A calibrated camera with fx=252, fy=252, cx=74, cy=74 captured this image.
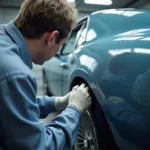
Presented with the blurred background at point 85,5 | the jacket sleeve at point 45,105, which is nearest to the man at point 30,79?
the jacket sleeve at point 45,105

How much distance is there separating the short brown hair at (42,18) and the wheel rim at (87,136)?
2.27 feet

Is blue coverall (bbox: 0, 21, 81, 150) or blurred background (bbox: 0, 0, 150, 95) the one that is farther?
blurred background (bbox: 0, 0, 150, 95)

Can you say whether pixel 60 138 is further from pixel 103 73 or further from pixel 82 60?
pixel 82 60

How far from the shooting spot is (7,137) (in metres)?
1.04

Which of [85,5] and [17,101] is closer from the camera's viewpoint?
[17,101]

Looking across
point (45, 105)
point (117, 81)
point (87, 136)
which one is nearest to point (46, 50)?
point (117, 81)

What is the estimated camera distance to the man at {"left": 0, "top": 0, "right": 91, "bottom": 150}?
39.3 inches

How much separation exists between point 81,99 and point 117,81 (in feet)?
0.94

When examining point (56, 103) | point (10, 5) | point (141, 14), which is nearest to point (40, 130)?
point (56, 103)

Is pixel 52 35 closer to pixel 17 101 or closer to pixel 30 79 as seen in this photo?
pixel 30 79

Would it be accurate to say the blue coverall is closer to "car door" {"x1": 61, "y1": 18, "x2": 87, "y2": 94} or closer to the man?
the man

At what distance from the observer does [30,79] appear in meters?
1.05

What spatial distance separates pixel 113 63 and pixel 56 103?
645 millimetres

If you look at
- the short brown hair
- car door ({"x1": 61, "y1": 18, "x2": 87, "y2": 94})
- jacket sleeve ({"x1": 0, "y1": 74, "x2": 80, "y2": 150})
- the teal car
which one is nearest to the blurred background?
car door ({"x1": 61, "y1": 18, "x2": 87, "y2": 94})
